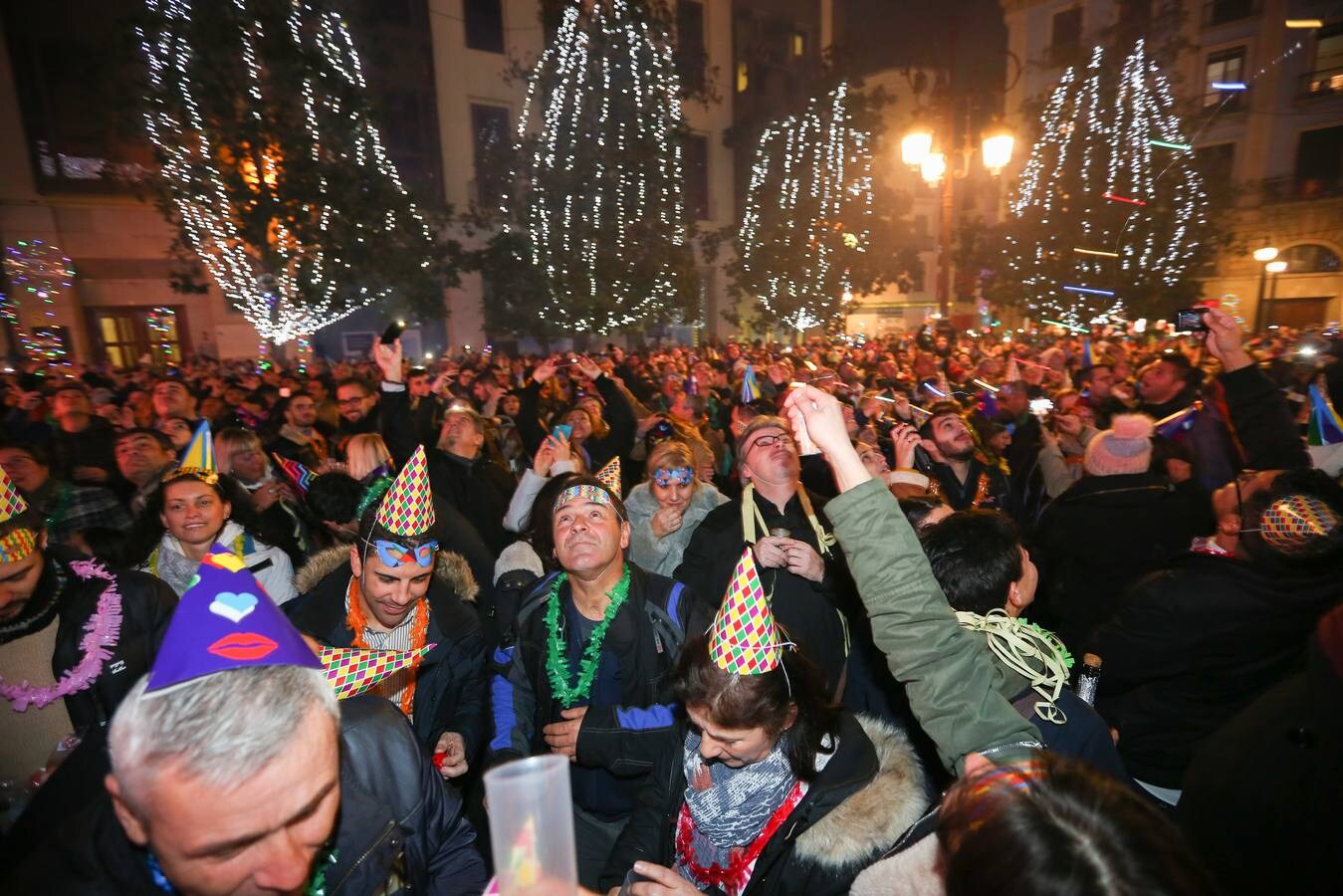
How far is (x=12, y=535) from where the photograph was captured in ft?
8.02

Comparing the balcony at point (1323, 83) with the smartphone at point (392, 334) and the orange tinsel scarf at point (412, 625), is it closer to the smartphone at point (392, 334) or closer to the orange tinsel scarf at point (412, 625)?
the smartphone at point (392, 334)

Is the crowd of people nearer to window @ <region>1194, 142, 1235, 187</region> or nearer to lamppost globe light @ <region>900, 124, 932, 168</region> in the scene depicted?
lamppost globe light @ <region>900, 124, 932, 168</region>

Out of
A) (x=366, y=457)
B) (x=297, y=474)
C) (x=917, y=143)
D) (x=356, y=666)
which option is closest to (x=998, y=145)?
(x=917, y=143)

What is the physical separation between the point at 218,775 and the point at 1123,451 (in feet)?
14.8

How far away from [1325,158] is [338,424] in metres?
35.1

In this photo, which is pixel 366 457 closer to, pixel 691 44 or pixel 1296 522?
pixel 1296 522

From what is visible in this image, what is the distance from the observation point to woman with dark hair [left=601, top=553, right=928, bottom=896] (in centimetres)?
180

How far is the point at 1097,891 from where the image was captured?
3.36ft

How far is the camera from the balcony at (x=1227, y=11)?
84.9 ft

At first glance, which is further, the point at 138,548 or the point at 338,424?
the point at 338,424

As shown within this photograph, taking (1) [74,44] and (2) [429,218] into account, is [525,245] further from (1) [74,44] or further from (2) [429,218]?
(1) [74,44]

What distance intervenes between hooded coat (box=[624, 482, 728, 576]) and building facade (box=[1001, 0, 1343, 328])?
2764 cm

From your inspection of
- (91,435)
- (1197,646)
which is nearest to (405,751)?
(1197,646)

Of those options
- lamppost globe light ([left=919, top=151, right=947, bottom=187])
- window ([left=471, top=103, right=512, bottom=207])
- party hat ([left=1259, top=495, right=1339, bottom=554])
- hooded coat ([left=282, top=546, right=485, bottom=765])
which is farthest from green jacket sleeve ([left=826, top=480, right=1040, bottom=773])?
window ([left=471, top=103, right=512, bottom=207])
